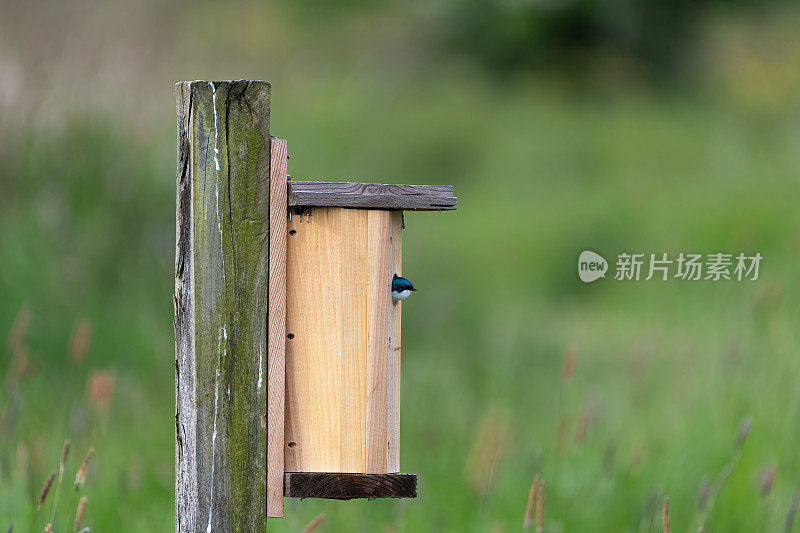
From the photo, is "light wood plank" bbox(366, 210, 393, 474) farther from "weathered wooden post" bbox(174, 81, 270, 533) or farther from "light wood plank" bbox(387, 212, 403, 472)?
"weathered wooden post" bbox(174, 81, 270, 533)

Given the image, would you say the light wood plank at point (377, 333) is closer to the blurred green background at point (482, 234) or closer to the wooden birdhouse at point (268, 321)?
the wooden birdhouse at point (268, 321)

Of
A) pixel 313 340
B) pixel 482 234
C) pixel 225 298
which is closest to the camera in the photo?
pixel 225 298

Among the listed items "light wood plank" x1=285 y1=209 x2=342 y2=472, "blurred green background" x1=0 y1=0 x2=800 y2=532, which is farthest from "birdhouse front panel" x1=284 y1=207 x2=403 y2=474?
"blurred green background" x1=0 y1=0 x2=800 y2=532

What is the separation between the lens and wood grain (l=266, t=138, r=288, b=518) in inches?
73.1

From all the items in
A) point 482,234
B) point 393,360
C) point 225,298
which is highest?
point 482,234

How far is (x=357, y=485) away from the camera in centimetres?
196

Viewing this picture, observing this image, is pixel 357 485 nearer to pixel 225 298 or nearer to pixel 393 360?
pixel 393 360

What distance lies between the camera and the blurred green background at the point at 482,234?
326 centimetres

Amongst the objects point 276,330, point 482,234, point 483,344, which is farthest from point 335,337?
point 482,234

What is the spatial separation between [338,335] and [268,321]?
0.49ft

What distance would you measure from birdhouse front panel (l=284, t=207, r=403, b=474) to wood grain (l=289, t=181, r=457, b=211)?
0.09ft

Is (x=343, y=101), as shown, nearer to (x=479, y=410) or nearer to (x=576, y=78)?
(x=576, y=78)

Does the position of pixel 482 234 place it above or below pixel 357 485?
above

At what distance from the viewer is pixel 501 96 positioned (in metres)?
13.7
